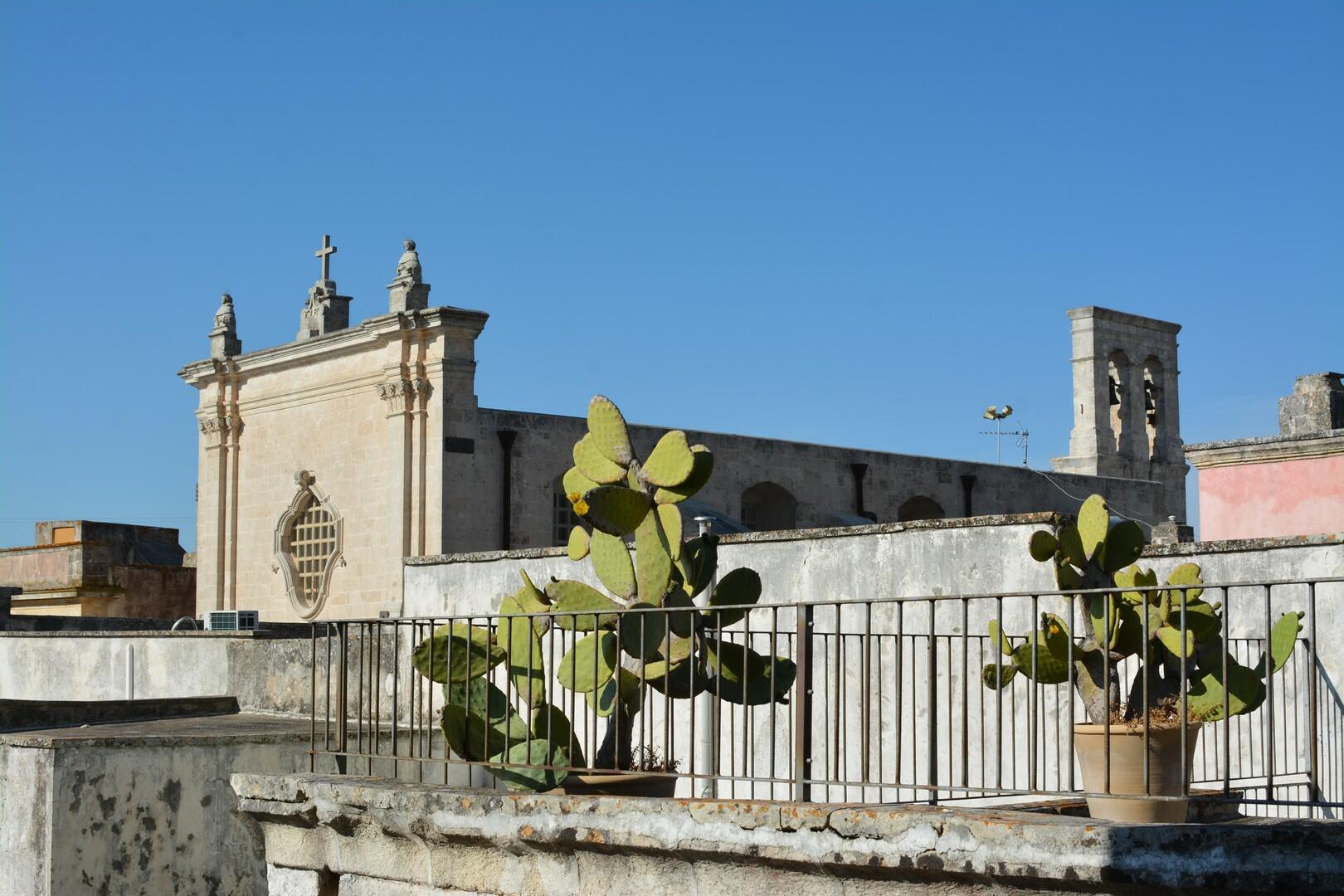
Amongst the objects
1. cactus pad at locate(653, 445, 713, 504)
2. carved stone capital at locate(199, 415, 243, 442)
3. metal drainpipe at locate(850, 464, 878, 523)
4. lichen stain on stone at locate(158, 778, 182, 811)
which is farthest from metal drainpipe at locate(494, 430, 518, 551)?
cactus pad at locate(653, 445, 713, 504)

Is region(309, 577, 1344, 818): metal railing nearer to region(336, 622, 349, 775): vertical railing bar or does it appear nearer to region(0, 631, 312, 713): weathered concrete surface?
region(336, 622, 349, 775): vertical railing bar

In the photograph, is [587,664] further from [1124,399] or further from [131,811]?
[1124,399]

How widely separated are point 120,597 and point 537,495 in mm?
8474

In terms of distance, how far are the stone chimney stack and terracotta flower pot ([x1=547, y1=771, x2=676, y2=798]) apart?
53.3ft

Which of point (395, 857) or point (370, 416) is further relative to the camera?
point (370, 416)

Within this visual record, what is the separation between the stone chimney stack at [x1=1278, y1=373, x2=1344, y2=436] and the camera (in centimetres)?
2034

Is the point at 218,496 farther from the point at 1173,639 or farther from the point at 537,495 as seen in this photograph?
the point at 1173,639

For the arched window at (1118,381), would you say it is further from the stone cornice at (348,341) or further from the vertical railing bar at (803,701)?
the vertical railing bar at (803,701)

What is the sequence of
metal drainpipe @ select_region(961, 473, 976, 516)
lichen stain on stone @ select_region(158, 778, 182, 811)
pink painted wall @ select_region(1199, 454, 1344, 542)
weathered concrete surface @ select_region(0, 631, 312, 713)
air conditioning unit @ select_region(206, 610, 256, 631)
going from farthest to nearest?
1. metal drainpipe @ select_region(961, 473, 976, 516)
2. air conditioning unit @ select_region(206, 610, 256, 631)
3. pink painted wall @ select_region(1199, 454, 1344, 542)
4. weathered concrete surface @ select_region(0, 631, 312, 713)
5. lichen stain on stone @ select_region(158, 778, 182, 811)

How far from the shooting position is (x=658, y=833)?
5109mm

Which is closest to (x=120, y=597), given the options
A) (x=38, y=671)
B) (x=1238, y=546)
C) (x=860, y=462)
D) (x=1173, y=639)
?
(x=38, y=671)

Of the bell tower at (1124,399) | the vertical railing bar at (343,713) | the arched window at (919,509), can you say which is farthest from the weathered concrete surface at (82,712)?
the bell tower at (1124,399)

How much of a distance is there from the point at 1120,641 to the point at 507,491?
17.8m

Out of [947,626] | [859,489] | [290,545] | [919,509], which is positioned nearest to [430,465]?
[290,545]
